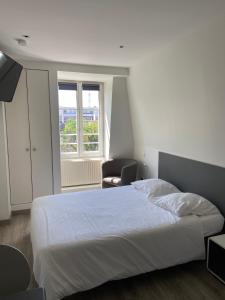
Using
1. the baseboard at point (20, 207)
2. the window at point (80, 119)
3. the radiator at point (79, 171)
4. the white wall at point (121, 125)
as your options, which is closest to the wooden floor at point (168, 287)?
the baseboard at point (20, 207)

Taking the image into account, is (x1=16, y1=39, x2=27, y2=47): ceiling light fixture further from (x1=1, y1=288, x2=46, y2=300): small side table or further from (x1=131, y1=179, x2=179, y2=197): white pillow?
(x1=1, y1=288, x2=46, y2=300): small side table

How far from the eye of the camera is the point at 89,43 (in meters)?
3.02

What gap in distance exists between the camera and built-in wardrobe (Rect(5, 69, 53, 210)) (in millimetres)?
3869

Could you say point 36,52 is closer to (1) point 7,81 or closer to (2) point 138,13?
(2) point 138,13

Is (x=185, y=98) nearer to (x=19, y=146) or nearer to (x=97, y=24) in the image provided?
(x=97, y=24)

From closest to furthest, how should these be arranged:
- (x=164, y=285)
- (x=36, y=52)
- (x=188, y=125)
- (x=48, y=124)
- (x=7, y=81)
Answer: (x=7, y=81) → (x=164, y=285) → (x=188, y=125) → (x=36, y=52) → (x=48, y=124)

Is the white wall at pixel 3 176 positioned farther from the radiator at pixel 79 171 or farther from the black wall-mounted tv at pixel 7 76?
the black wall-mounted tv at pixel 7 76

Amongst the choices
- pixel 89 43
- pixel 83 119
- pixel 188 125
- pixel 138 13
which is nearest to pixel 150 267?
pixel 188 125

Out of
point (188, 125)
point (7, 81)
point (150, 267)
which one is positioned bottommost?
point (150, 267)

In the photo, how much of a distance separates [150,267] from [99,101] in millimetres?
3851

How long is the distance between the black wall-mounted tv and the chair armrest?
10.4 feet

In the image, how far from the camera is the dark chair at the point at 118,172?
408cm

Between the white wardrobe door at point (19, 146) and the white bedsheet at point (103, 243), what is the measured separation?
141 centimetres

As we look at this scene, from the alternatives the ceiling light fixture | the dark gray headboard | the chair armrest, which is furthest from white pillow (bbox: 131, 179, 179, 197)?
the ceiling light fixture
